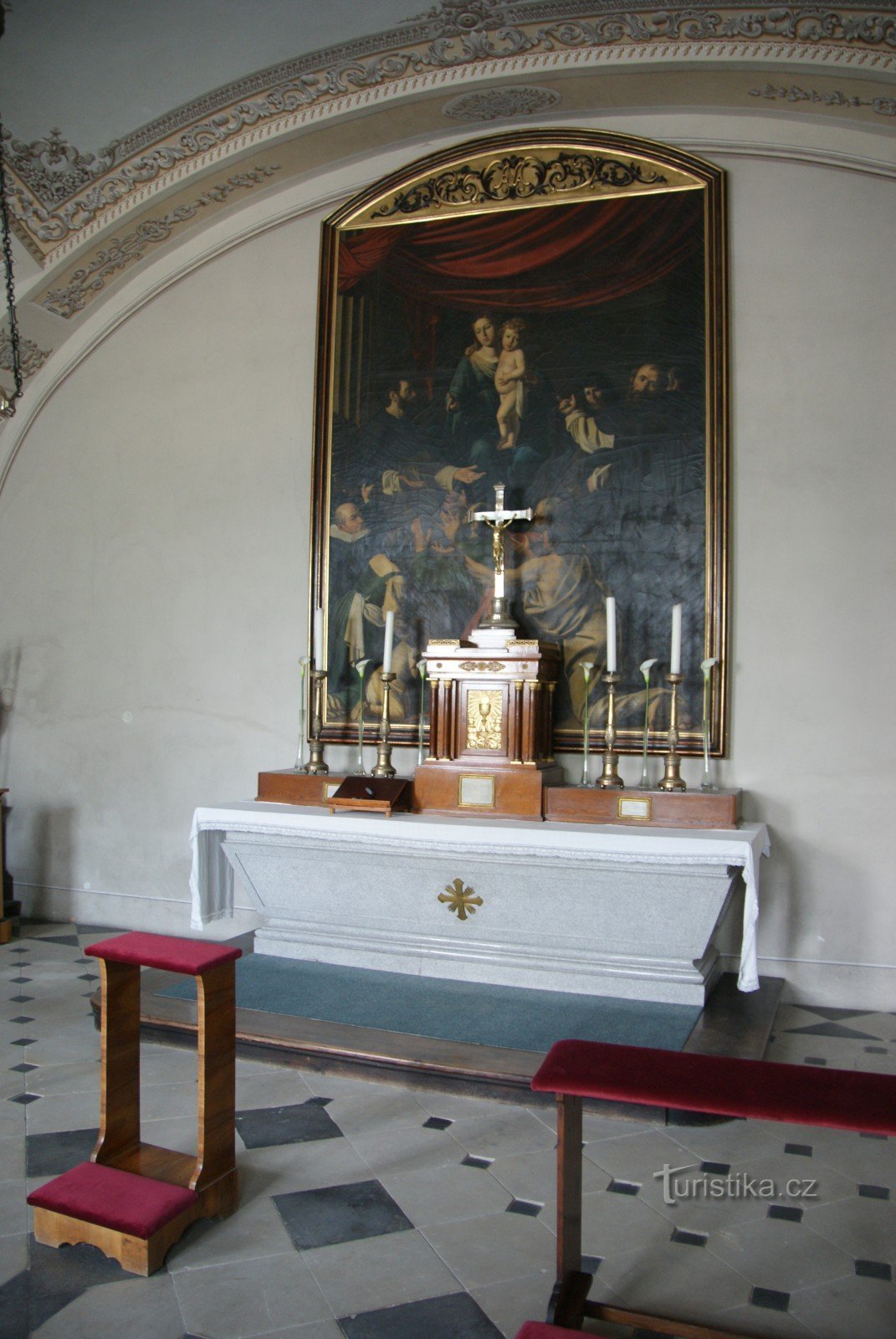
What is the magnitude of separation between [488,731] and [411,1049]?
6.46ft

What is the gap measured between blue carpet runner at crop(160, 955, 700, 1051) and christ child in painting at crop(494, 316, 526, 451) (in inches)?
139

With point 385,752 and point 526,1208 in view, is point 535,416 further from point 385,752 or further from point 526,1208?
point 526,1208

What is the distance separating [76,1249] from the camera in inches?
133

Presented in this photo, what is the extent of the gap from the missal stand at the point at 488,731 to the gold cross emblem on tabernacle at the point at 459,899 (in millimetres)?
446

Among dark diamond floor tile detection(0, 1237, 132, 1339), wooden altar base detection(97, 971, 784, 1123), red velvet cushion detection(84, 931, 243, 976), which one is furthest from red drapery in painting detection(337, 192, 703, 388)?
dark diamond floor tile detection(0, 1237, 132, 1339)

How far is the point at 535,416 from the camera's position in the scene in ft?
22.7

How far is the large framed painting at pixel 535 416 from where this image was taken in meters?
6.59

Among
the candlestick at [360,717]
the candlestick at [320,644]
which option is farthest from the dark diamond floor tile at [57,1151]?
the candlestick at [320,644]

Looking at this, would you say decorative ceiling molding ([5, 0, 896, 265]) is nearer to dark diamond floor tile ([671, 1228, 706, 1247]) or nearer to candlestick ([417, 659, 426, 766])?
candlestick ([417, 659, 426, 766])

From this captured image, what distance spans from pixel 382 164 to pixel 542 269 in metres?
1.58

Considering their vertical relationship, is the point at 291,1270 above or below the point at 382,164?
below

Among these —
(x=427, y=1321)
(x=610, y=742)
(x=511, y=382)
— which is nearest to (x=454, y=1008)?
(x=610, y=742)

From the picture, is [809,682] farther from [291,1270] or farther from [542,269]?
[291,1270]

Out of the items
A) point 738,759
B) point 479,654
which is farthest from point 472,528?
point 738,759
